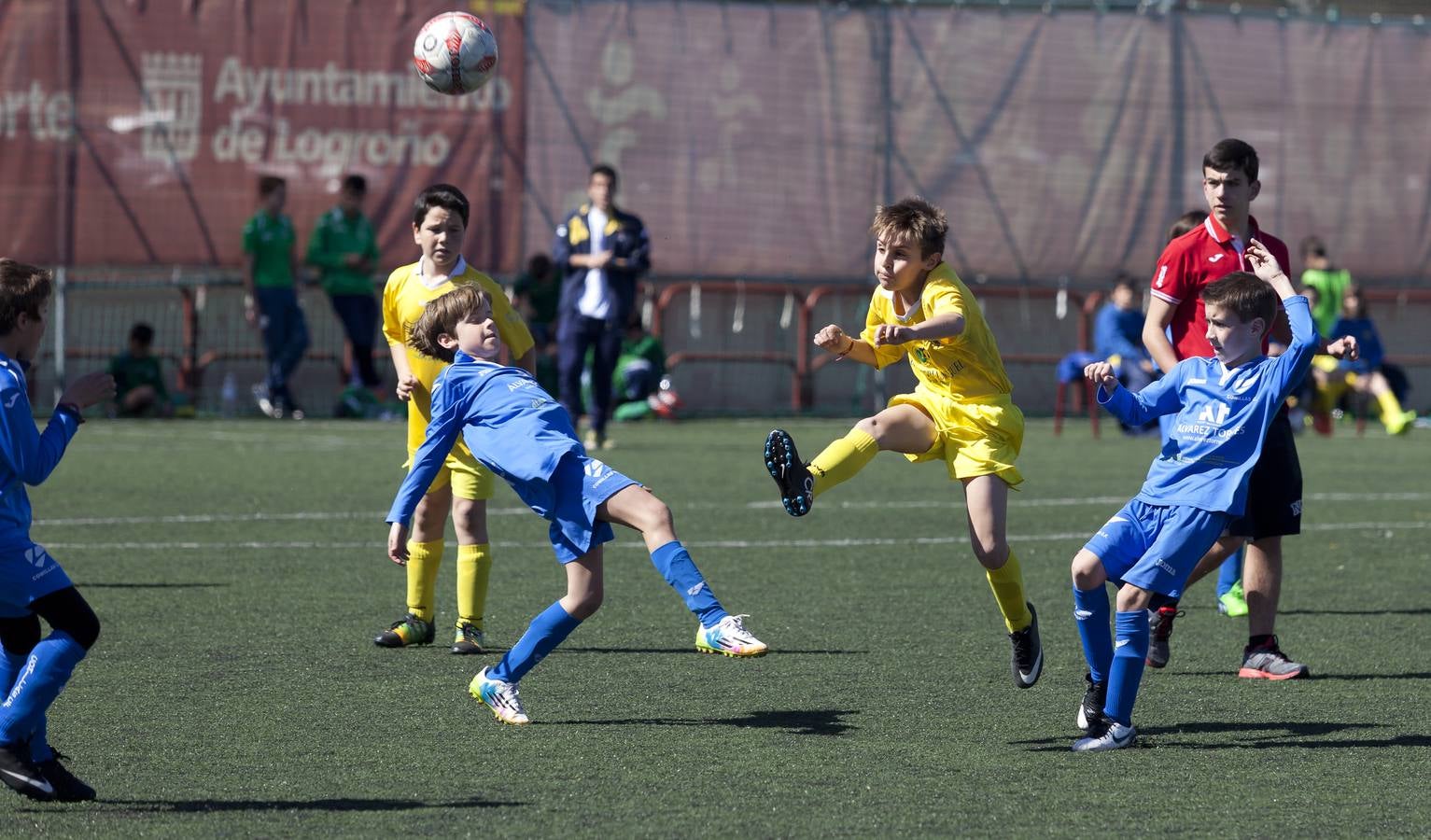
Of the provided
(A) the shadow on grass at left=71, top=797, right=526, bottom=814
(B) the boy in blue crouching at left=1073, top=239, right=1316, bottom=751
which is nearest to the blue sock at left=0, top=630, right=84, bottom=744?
(A) the shadow on grass at left=71, top=797, right=526, bottom=814

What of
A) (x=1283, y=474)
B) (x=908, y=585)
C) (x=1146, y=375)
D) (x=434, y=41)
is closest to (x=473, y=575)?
(x=908, y=585)

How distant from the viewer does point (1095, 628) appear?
5887mm

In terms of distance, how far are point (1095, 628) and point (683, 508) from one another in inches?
254

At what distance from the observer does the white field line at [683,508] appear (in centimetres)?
1131

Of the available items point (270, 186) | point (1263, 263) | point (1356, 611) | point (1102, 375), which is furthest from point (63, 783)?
point (270, 186)

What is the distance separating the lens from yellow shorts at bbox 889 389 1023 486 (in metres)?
6.82

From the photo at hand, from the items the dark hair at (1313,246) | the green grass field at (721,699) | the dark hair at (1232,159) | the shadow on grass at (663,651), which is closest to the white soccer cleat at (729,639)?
the green grass field at (721,699)

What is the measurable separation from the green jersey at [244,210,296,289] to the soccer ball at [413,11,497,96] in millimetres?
8860

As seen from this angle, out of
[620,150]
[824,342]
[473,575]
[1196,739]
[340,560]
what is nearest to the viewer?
[1196,739]

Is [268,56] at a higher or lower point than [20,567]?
higher

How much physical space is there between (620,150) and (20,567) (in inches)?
639

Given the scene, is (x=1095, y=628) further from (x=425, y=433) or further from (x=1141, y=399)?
(x=425, y=433)

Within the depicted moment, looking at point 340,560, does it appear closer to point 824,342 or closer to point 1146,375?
point 824,342

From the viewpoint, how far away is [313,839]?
183 inches
